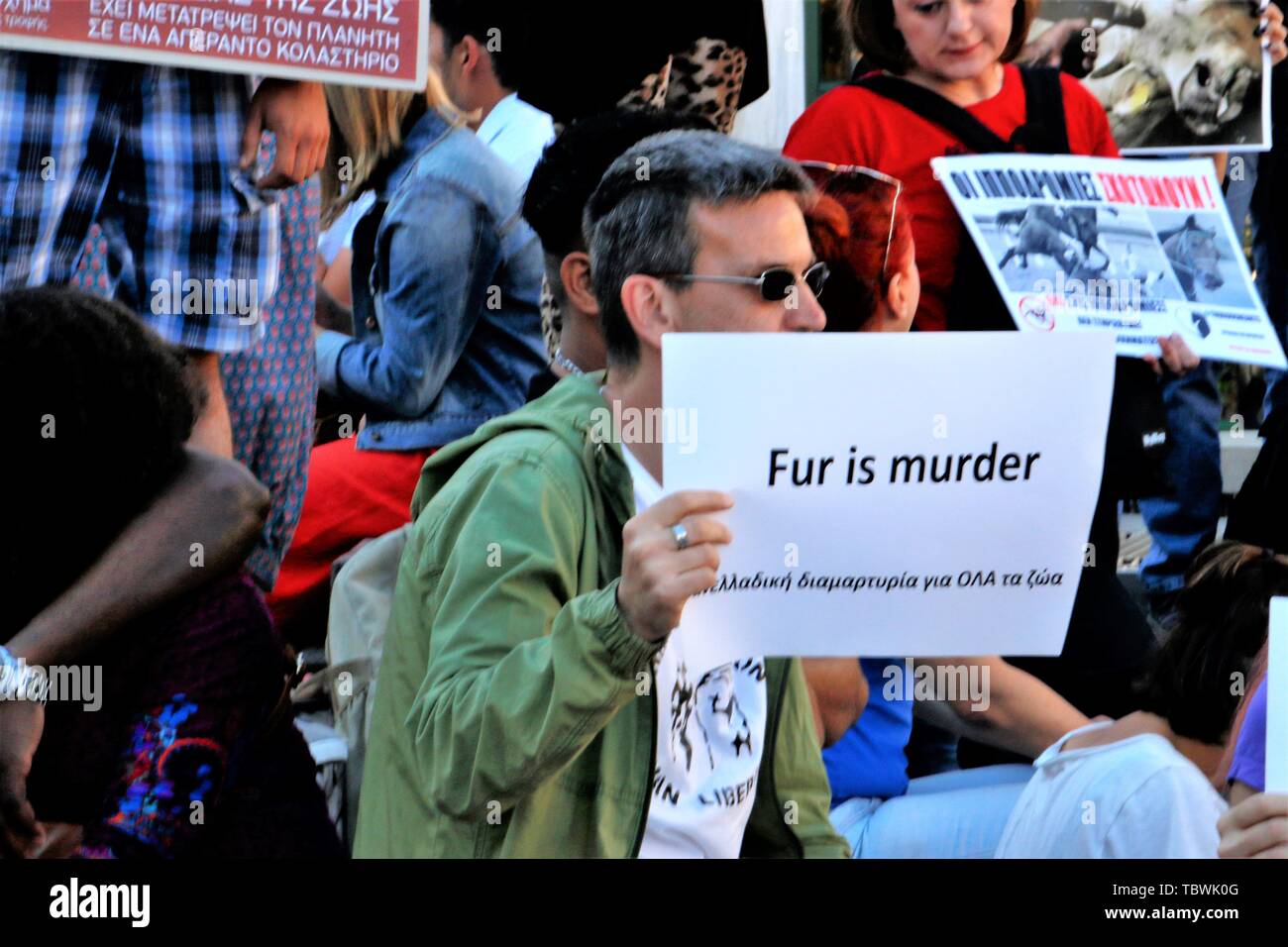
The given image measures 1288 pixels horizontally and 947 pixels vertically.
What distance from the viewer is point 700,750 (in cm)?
304

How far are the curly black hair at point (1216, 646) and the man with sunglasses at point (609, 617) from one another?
2.41 feet

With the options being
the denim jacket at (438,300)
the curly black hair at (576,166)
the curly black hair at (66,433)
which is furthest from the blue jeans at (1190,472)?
the curly black hair at (66,433)

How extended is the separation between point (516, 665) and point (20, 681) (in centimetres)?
117

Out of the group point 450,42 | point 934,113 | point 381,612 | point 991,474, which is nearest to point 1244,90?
point 934,113

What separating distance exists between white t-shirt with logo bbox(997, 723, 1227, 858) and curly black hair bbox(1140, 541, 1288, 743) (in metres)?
0.10

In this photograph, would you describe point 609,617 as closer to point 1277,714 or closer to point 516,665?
point 516,665

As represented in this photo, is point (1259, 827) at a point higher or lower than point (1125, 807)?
higher

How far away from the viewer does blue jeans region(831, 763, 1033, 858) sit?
356 centimetres

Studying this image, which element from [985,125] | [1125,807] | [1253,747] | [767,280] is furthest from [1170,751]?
[985,125]

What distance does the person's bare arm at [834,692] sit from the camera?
3.49 meters

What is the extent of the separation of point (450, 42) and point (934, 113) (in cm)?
98

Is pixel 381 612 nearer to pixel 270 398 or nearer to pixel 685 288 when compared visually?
pixel 270 398

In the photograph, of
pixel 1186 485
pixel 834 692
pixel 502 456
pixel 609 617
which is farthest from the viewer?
pixel 1186 485

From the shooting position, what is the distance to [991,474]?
293 cm
